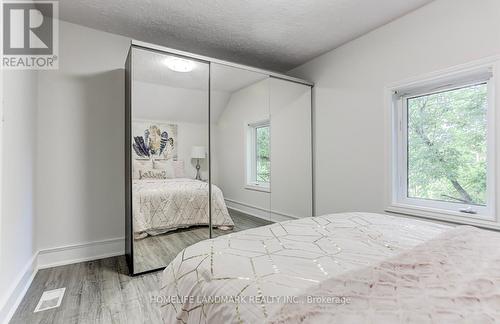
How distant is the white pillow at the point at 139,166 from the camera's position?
2.40 m

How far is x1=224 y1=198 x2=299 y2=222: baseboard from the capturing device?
2.99 meters

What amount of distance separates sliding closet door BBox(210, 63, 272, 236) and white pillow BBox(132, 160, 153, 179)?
66 cm

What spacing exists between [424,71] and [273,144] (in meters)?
1.76

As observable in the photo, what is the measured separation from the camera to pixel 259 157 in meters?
3.30

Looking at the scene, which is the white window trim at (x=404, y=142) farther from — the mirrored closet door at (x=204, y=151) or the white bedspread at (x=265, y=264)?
the mirrored closet door at (x=204, y=151)

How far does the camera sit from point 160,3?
225 cm

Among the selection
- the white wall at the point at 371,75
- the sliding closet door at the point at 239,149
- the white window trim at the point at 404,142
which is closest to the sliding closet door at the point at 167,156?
the sliding closet door at the point at 239,149

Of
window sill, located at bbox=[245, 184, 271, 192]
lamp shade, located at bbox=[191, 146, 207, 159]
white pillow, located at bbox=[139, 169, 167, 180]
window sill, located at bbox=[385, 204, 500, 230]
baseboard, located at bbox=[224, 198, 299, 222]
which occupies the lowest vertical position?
baseboard, located at bbox=[224, 198, 299, 222]

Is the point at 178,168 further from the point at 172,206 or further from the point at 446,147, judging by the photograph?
the point at 446,147

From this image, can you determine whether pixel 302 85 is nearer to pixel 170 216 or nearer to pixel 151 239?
Answer: pixel 170 216

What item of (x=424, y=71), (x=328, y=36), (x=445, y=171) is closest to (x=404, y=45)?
(x=424, y=71)

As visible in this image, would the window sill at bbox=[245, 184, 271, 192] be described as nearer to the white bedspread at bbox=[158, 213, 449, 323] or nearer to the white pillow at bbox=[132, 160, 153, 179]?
the white pillow at bbox=[132, 160, 153, 179]

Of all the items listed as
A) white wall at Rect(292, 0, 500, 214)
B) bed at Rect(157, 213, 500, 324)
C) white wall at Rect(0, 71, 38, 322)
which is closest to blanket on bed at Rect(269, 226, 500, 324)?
bed at Rect(157, 213, 500, 324)

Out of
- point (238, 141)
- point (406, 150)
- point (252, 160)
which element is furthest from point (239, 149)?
point (406, 150)
